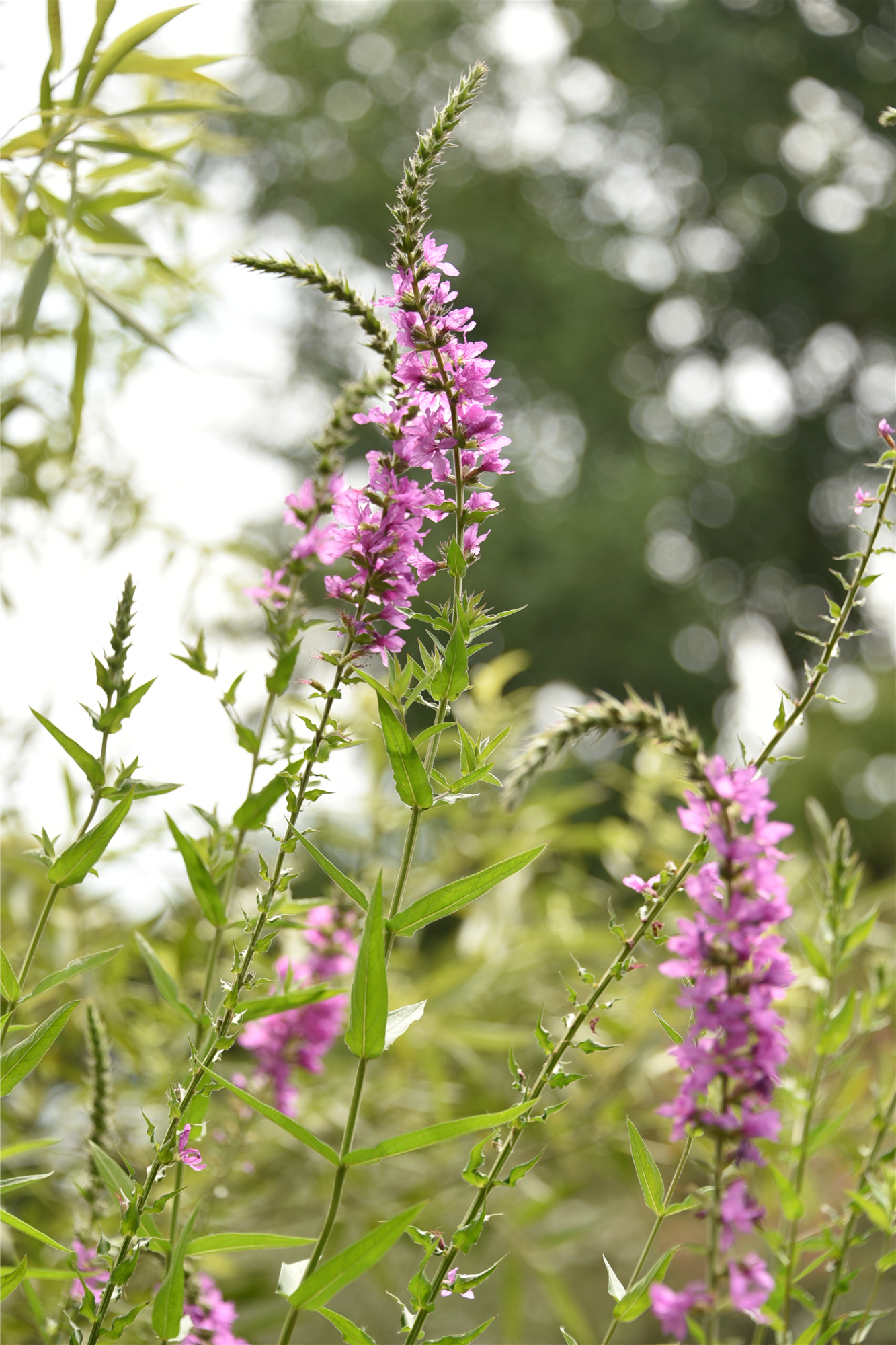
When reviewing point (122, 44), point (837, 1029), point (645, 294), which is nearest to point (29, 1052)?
point (837, 1029)

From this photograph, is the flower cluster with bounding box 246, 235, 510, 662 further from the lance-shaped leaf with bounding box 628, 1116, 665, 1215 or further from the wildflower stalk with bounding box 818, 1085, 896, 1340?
the wildflower stalk with bounding box 818, 1085, 896, 1340

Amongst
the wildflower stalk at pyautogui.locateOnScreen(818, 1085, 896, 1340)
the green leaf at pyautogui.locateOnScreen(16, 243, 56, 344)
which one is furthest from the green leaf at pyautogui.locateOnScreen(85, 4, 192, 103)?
the wildflower stalk at pyautogui.locateOnScreen(818, 1085, 896, 1340)

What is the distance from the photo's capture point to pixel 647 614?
4.91 meters

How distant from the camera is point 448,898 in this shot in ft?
1.10

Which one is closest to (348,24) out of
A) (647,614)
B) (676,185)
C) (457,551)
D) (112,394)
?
(676,185)

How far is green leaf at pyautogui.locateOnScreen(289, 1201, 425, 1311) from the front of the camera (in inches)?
11.6

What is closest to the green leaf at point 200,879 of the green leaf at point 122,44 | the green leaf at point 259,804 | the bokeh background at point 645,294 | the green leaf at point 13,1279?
the green leaf at point 259,804

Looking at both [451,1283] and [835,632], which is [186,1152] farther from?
[835,632]

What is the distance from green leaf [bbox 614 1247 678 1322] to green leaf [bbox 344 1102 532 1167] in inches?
2.6

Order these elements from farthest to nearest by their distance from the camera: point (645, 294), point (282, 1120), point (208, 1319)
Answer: point (645, 294)
point (208, 1319)
point (282, 1120)

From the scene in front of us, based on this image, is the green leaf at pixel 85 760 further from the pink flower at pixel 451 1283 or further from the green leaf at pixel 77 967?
the pink flower at pixel 451 1283

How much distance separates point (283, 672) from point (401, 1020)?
0.12 m

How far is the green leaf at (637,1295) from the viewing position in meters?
0.32

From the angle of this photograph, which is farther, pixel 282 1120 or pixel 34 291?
pixel 34 291
